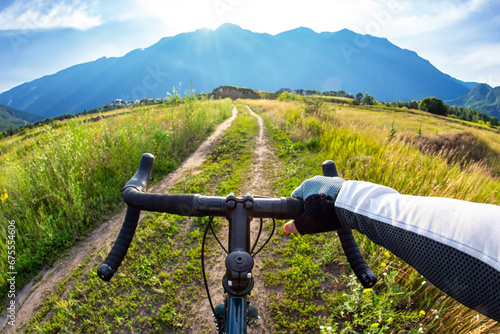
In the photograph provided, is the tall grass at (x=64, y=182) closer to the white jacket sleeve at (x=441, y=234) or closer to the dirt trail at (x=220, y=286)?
the dirt trail at (x=220, y=286)

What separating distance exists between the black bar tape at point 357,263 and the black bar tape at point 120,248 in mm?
1267

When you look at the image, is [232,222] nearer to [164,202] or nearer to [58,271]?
[164,202]

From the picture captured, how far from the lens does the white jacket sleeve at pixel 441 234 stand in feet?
2.37

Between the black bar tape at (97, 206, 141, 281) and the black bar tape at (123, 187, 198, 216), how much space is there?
0.23 feet

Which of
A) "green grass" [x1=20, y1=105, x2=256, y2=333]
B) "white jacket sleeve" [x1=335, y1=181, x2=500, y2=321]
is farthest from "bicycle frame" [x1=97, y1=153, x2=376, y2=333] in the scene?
"green grass" [x1=20, y1=105, x2=256, y2=333]

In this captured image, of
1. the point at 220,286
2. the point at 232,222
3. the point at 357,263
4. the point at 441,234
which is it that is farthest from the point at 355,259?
the point at 220,286

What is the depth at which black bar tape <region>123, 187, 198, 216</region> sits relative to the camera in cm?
114

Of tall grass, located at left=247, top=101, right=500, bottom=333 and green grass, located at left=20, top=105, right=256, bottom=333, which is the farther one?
green grass, located at left=20, top=105, right=256, bottom=333

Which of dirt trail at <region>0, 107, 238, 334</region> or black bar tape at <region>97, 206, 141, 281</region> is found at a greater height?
black bar tape at <region>97, 206, 141, 281</region>

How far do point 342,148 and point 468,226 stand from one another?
19.9ft

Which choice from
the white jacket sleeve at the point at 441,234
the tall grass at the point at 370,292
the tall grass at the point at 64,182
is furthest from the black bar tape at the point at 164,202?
the tall grass at the point at 64,182

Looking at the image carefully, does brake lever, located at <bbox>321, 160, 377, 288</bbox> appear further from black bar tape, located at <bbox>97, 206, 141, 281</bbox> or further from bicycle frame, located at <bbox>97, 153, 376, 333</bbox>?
black bar tape, located at <bbox>97, 206, 141, 281</bbox>

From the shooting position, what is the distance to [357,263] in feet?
4.14

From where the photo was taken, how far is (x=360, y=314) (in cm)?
233
